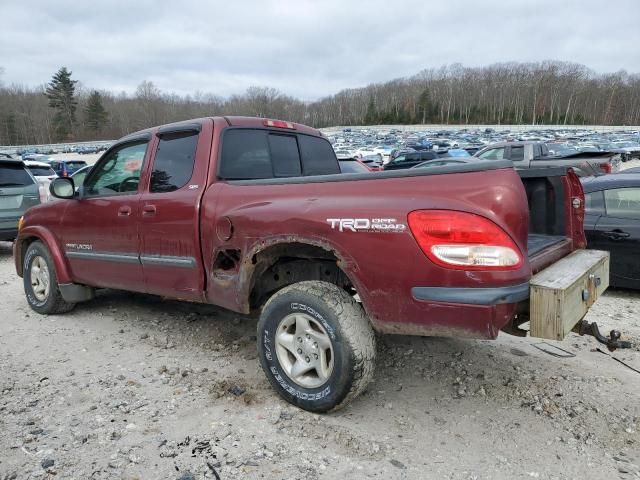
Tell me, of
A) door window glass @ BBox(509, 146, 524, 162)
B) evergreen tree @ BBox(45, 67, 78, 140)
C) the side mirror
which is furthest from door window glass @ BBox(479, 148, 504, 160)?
evergreen tree @ BBox(45, 67, 78, 140)

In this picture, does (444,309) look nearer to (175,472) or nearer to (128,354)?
(175,472)

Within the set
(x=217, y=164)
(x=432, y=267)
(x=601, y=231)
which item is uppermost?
(x=217, y=164)

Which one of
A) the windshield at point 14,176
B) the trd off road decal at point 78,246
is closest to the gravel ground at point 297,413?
the trd off road decal at point 78,246

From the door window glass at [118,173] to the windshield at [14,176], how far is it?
5.50m

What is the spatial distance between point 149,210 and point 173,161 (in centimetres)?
43

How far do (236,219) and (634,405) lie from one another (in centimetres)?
280

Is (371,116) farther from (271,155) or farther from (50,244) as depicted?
(271,155)

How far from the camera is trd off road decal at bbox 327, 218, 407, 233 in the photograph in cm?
247

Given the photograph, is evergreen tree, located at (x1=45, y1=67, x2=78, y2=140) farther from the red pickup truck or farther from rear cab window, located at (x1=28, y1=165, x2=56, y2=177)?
the red pickup truck

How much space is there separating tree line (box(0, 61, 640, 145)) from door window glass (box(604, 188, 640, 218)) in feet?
322

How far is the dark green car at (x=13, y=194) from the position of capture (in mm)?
8484

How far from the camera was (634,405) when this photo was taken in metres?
3.02

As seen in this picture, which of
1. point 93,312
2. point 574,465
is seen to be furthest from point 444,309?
point 93,312

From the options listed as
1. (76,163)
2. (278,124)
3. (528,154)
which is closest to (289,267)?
(278,124)
